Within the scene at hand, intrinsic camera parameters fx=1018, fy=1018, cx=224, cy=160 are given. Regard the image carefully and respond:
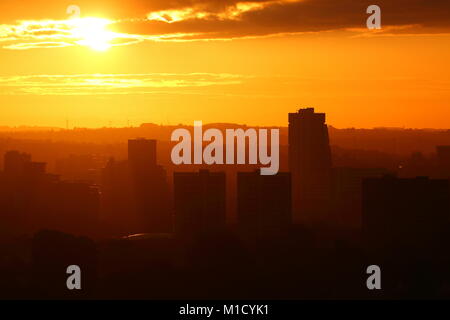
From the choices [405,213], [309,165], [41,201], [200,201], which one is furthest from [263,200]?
[41,201]

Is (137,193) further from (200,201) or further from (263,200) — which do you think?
(263,200)

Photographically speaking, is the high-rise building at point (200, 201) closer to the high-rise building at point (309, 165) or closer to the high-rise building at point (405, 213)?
the high-rise building at point (309, 165)

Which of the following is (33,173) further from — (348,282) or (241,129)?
(348,282)

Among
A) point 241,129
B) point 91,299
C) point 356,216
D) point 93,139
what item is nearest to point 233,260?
point 91,299

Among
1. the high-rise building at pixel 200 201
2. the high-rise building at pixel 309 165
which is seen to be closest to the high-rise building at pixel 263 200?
the high-rise building at pixel 200 201

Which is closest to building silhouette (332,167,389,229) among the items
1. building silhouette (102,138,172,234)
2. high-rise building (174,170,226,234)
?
high-rise building (174,170,226,234)
